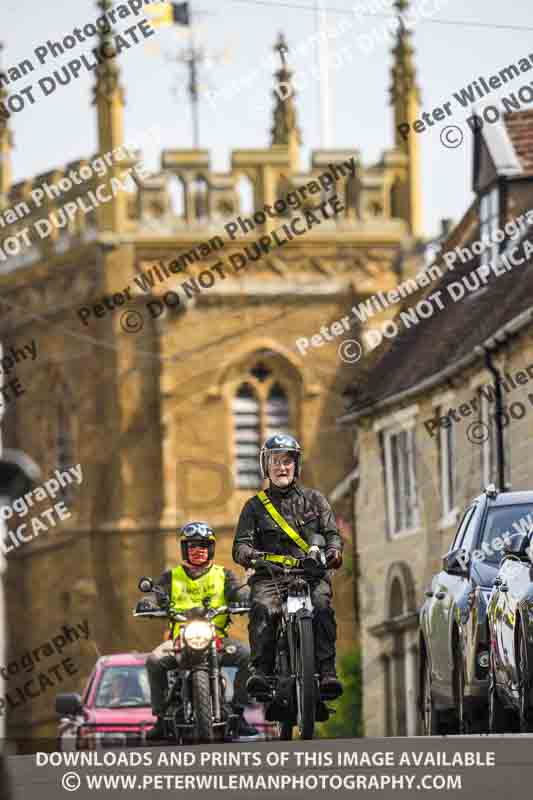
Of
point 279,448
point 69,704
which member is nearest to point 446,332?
point 69,704

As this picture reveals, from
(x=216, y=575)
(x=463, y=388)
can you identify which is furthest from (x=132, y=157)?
(x=216, y=575)

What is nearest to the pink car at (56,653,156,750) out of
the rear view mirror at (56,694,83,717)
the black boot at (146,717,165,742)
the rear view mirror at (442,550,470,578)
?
the rear view mirror at (56,694,83,717)

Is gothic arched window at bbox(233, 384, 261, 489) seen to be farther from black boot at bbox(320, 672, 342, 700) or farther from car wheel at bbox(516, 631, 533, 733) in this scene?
car wheel at bbox(516, 631, 533, 733)

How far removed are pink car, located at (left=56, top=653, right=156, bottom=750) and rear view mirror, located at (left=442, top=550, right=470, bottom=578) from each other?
5978 mm

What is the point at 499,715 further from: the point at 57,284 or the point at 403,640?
the point at 57,284

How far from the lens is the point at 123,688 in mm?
25766

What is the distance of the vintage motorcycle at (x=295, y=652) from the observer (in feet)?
52.5

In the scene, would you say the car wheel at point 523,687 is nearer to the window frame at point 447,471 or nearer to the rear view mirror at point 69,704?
the rear view mirror at point 69,704

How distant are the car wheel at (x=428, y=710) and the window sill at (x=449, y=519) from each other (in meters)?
19.5

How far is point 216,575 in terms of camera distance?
18.7 meters

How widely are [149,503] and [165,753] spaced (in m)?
54.4

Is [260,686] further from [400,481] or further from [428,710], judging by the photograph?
[400,481]

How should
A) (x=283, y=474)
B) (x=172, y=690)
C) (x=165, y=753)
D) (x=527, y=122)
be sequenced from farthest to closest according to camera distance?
(x=527, y=122) → (x=172, y=690) → (x=283, y=474) → (x=165, y=753)
